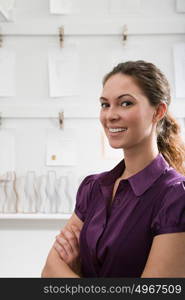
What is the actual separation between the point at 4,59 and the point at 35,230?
39.0 inches

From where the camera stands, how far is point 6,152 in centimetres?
217

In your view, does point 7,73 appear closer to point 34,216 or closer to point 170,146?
point 34,216

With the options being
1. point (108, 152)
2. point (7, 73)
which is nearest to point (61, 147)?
point (108, 152)

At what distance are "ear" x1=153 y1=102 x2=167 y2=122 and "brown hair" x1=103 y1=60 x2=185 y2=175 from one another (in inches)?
0.5

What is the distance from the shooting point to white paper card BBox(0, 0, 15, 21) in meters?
1.95

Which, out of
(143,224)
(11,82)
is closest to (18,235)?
(11,82)

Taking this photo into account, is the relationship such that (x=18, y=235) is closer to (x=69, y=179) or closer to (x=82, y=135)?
(x=69, y=179)

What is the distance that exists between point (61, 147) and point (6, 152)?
314 mm

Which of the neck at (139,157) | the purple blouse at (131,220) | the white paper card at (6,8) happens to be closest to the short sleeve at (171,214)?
the purple blouse at (131,220)

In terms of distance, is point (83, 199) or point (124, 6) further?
point (124, 6)

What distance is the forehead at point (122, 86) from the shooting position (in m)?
1.11

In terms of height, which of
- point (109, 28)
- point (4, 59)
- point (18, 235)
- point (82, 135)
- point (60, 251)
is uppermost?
point (109, 28)

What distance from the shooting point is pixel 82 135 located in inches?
85.7

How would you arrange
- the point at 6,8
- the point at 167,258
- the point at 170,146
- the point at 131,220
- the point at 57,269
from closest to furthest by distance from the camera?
1. the point at 167,258
2. the point at 131,220
3. the point at 57,269
4. the point at 170,146
5. the point at 6,8
